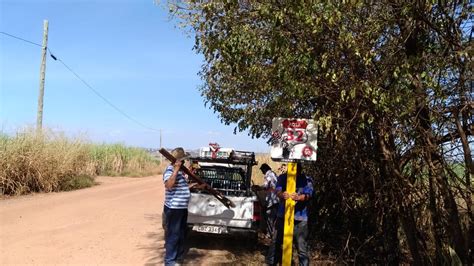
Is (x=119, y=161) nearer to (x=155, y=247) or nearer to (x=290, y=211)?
(x=155, y=247)

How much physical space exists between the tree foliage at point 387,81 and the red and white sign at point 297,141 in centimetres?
25

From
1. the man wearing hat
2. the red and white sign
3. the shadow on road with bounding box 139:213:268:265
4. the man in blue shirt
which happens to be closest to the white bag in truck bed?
the shadow on road with bounding box 139:213:268:265

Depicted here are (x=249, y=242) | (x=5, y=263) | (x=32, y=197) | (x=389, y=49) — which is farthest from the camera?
(x=32, y=197)

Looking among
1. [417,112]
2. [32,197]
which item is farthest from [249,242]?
[32,197]

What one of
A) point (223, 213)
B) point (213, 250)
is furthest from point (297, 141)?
point (213, 250)

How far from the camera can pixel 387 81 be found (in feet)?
19.7

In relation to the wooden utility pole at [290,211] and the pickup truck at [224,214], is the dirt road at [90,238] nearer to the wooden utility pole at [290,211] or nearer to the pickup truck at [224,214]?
the pickup truck at [224,214]

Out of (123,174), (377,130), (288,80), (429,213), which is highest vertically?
(288,80)

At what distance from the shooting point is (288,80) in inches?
231

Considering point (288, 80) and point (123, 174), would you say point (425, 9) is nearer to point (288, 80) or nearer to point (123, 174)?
point (288, 80)

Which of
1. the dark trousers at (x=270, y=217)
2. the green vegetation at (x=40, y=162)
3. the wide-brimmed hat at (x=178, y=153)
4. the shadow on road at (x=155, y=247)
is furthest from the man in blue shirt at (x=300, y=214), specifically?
the green vegetation at (x=40, y=162)

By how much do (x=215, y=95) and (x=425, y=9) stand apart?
6.05m

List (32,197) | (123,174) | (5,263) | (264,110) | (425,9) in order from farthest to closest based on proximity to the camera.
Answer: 1. (123,174)
2. (32,197)
3. (264,110)
4. (5,263)
5. (425,9)

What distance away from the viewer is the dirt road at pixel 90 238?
850 cm
